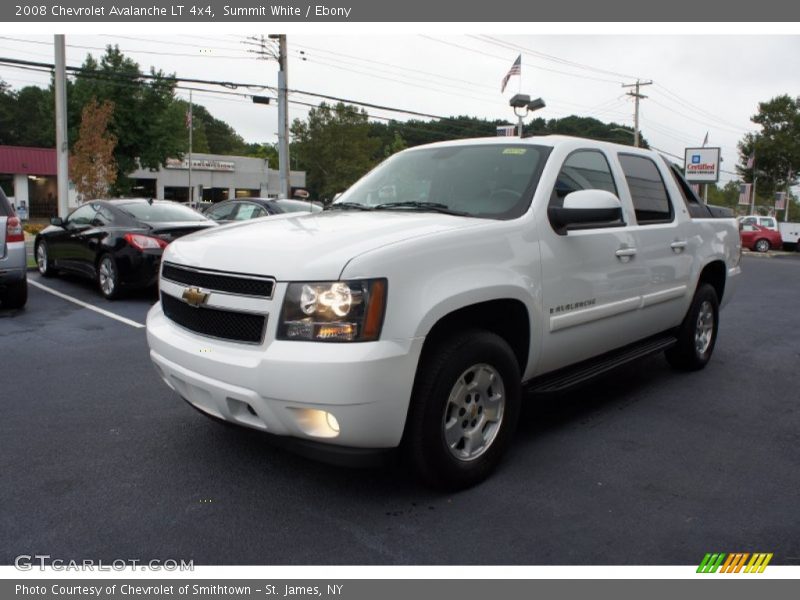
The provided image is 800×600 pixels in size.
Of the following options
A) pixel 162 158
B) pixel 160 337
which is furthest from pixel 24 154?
pixel 160 337

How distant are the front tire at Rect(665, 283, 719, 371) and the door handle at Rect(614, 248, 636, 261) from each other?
1372mm

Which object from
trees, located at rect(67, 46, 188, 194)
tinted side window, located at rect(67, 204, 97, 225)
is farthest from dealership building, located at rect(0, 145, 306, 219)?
tinted side window, located at rect(67, 204, 97, 225)

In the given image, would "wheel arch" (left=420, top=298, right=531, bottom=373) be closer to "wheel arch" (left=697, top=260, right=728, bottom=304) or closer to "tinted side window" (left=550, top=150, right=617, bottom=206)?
"tinted side window" (left=550, top=150, right=617, bottom=206)

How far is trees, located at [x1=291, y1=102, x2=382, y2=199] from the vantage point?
2862 inches

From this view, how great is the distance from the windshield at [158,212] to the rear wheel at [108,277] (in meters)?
0.71

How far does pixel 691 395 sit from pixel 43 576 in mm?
4421

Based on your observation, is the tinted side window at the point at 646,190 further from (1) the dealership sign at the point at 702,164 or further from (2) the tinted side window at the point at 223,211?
(1) the dealership sign at the point at 702,164

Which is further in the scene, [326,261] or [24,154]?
[24,154]

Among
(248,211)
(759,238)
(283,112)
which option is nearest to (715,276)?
(248,211)

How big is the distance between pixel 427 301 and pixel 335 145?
72.4 metres

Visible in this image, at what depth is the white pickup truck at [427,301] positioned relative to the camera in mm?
2824

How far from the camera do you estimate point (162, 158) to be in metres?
47.7

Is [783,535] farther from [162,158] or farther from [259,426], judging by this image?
[162,158]

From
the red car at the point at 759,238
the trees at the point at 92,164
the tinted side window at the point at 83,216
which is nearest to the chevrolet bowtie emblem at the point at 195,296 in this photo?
the tinted side window at the point at 83,216
